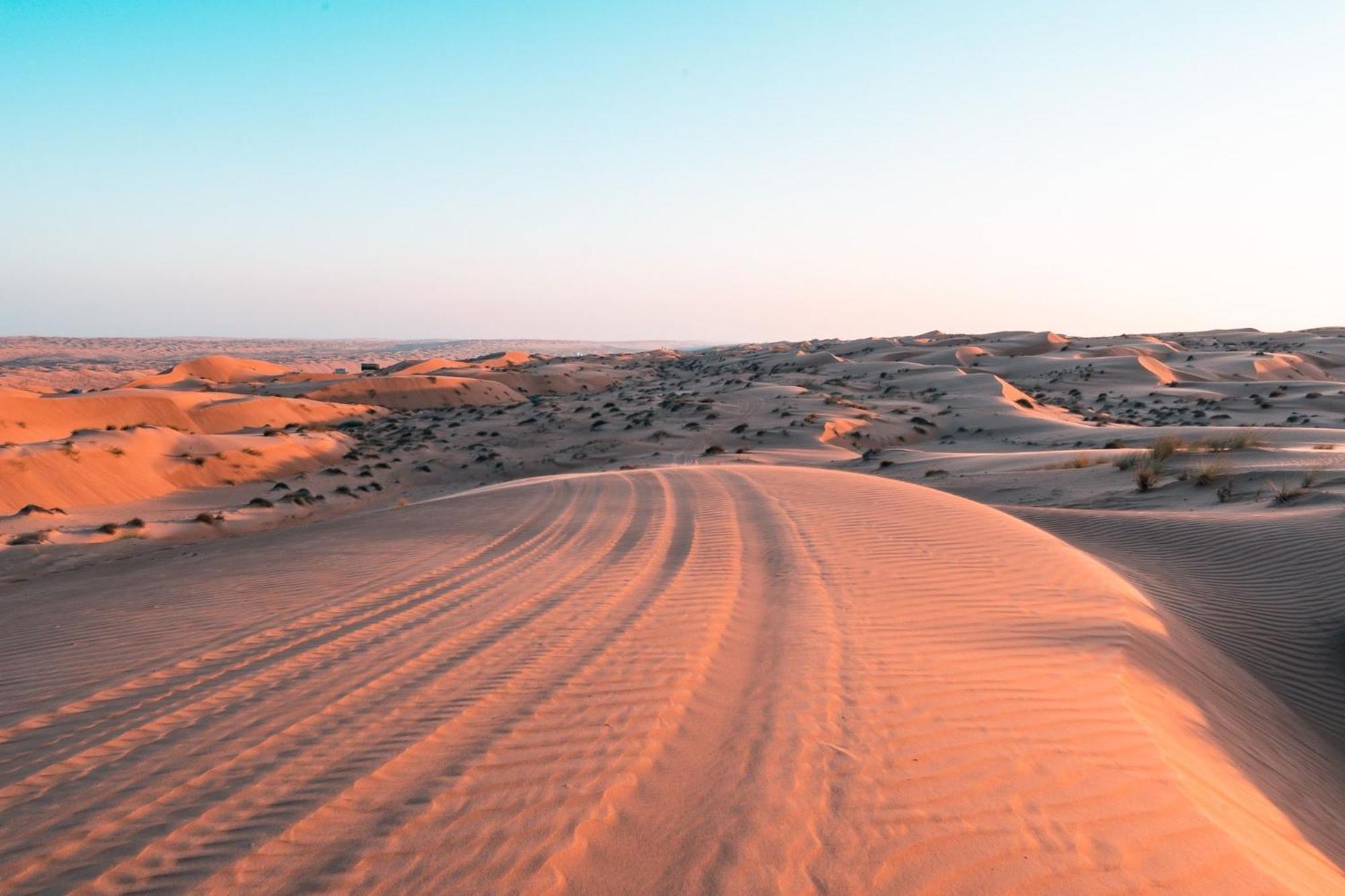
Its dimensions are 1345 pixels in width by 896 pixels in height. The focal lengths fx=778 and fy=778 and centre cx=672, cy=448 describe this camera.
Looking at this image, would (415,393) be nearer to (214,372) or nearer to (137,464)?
(214,372)

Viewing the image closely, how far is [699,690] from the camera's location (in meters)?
4.75

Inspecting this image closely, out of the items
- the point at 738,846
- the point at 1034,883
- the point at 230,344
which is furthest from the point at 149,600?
the point at 230,344

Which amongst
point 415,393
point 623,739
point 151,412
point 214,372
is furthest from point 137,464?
point 214,372

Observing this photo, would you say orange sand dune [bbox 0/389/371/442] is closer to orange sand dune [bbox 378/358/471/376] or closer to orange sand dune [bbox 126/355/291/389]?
orange sand dune [bbox 126/355/291/389]

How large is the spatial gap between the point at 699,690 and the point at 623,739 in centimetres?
80

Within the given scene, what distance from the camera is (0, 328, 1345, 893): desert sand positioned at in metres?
3.13

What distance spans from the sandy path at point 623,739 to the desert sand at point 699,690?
0.02m

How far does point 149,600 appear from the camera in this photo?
7352 mm

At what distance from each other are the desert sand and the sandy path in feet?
0.07

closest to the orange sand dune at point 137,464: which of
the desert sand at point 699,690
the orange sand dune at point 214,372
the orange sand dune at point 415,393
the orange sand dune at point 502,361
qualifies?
the desert sand at point 699,690

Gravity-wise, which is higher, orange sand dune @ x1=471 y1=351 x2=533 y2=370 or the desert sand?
orange sand dune @ x1=471 y1=351 x2=533 y2=370

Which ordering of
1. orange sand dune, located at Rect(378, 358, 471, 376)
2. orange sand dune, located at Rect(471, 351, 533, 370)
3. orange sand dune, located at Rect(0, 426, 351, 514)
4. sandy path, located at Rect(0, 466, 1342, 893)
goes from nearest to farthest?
sandy path, located at Rect(0, 466, 1342, 893) < orange sand dune, located at Rect(0, 426, 351, 514) < orange sand dune, located at Rect(378, 358, 471, 376) < orange sand dune, located at Rect(471, 351, 533, 370)

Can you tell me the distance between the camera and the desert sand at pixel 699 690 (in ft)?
10.3

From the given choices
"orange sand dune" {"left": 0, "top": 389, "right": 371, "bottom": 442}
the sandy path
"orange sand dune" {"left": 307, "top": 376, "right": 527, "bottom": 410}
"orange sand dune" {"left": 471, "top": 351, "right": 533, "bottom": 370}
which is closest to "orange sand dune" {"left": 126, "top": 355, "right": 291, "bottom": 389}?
"orange sand dune" {"left": 307, "top": 376, "right": 527, "bottom": 410}
